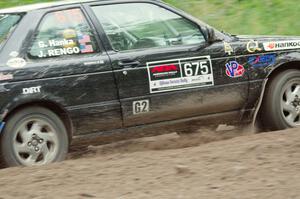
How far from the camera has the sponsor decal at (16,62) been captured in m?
5.85

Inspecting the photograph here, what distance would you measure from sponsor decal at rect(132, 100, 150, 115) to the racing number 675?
521 millimetres

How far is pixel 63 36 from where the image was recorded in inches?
244

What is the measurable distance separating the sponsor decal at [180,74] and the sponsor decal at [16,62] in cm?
127

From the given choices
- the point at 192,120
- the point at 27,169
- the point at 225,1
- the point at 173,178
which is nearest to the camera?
the point at 173,178

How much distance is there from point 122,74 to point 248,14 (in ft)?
21.2

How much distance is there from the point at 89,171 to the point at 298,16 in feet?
25.8

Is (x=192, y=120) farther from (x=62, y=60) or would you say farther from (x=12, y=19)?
(x=12, y=19)

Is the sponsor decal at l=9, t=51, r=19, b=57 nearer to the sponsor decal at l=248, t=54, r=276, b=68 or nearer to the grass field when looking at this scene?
the sponsor decal at l=248, t=54, r=276, b=68

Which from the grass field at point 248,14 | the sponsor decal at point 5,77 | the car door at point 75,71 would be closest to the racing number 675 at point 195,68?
the car door at point 75,71

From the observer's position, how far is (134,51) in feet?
21.1

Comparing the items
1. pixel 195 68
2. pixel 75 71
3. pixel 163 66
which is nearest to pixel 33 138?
pixel 75 71

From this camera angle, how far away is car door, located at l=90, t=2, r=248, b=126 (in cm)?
635

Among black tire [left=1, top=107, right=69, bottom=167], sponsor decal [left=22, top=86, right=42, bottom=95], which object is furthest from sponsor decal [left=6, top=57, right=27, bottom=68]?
black tire [left=1, top=107, right=69, bottom=167]

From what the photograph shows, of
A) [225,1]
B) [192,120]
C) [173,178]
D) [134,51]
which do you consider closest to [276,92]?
[192,120]
